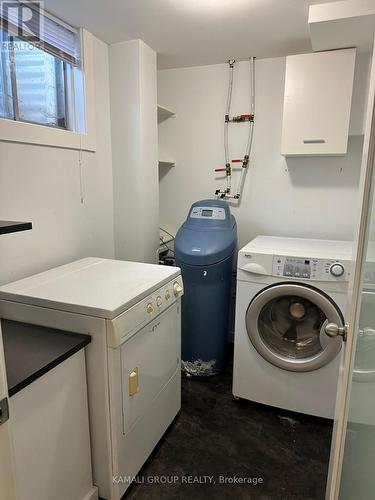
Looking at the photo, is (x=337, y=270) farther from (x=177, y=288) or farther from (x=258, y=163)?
(x=258, y=163)

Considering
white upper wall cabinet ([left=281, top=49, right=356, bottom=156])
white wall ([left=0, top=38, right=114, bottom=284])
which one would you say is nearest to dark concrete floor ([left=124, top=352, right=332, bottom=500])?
white wall ([left=0, top=38, right=114, bottom=284])

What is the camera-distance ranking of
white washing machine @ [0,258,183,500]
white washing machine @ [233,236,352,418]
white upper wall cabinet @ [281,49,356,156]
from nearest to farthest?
white washing machine @ [0,258,183,500], white washing machine @ [233,236,352,418], white upper wall cabinet @ [281,49,356,156]

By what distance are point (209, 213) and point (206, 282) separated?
0.49m

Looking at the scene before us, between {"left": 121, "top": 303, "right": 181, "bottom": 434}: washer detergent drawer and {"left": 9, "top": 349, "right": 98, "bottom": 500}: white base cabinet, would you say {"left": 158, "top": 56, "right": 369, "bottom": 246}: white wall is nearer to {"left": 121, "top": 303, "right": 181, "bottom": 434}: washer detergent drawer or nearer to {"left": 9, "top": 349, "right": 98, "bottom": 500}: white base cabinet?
{"left": 121, "top": 303, "right": 181, "bottom": 434}: washer detergent drawer

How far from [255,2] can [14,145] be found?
136 centimetres

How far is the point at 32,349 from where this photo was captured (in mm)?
1265

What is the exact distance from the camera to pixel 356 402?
3.24ft

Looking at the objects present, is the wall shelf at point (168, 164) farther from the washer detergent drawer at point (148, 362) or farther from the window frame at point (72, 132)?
the washer detergent drawer at point (148, 362)

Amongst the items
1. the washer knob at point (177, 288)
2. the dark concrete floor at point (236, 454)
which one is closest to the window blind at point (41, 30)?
the washer knob at point (177, 288)

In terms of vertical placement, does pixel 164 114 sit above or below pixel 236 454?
above

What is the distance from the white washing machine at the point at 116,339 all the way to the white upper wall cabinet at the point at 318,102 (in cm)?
121

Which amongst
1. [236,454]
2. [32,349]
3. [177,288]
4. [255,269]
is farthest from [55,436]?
[255,269]

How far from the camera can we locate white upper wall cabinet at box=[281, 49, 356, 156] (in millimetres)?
2043

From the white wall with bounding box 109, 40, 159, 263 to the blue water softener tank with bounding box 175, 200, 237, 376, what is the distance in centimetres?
29
